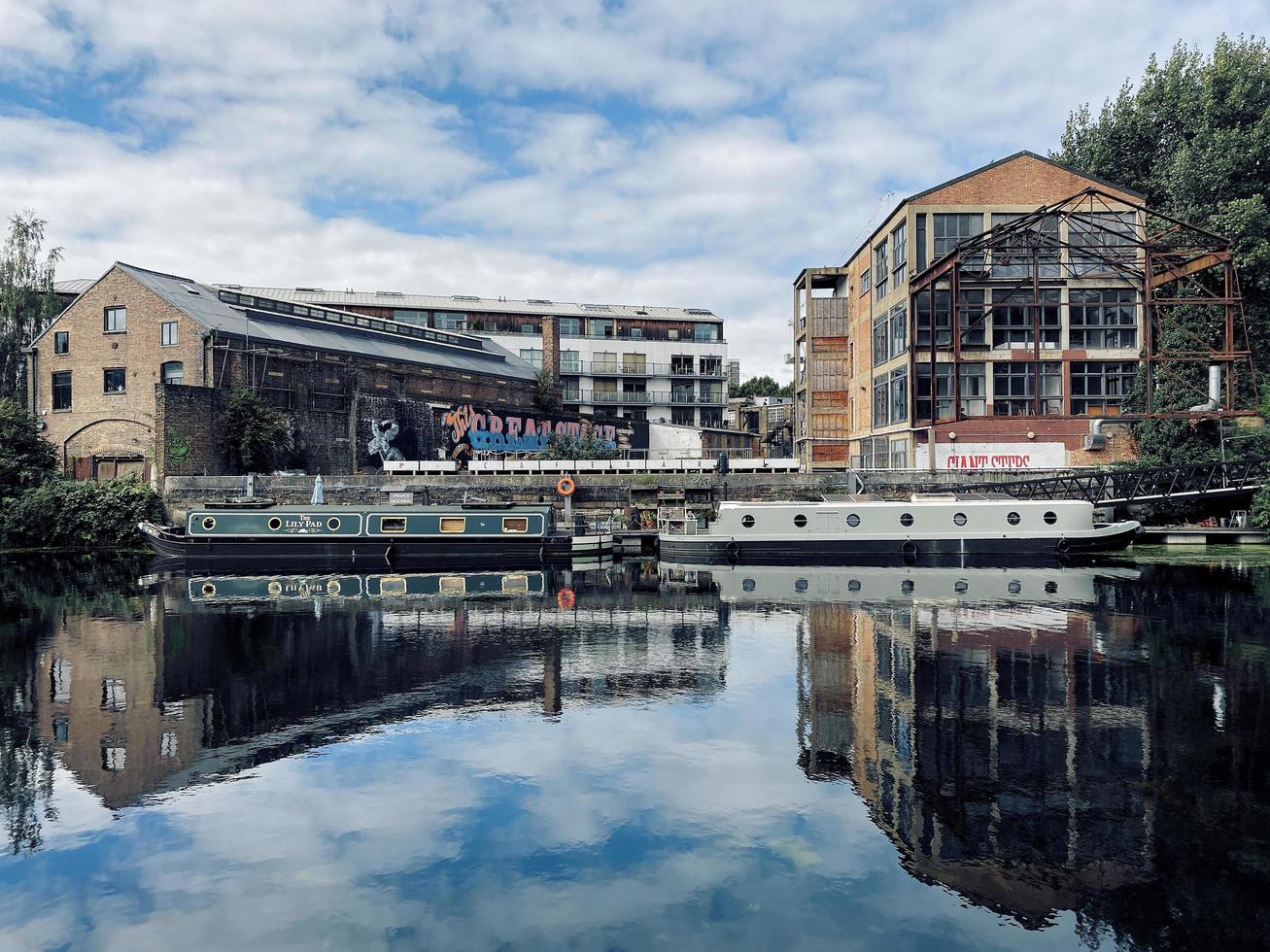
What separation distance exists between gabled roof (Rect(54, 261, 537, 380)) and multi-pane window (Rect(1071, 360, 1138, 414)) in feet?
113

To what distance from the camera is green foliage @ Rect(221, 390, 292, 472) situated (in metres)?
42.0

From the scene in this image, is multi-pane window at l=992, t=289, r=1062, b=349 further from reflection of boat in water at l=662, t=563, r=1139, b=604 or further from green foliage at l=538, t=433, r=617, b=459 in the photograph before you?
green foliage at l=538, t=433, r=617, b=459

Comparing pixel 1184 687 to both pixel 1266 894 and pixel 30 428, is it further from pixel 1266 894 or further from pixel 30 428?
pixel 30 428

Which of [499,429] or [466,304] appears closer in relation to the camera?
[499,429]

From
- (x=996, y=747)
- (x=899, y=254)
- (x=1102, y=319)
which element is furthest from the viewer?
(x=899, y=254)

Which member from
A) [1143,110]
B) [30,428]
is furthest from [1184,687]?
[1143,110]

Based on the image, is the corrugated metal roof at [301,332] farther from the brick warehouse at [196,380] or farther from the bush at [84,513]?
the bush at [84,513]

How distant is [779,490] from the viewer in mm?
41062

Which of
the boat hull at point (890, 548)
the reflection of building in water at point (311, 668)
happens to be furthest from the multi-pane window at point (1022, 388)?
the reflection of building in water at point (311, 668)

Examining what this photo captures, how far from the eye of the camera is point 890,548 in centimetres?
3225

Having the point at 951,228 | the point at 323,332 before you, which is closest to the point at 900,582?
the point at 951,228

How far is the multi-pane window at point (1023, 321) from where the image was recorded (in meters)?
43.6

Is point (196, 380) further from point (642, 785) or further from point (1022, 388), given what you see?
point (1022, 388)

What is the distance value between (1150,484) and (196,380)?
42856 mm
